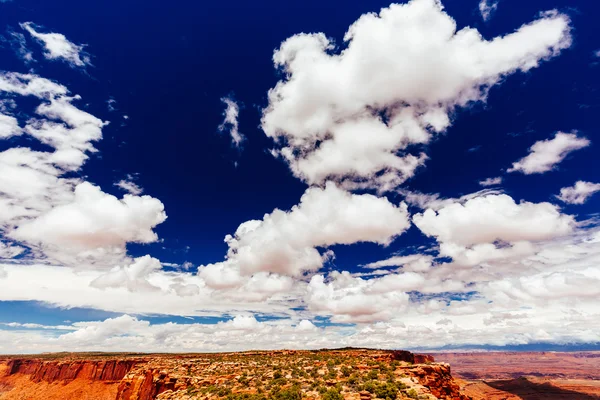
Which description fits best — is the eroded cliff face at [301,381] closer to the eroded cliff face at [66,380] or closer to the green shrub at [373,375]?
the green shrub at [373,375]

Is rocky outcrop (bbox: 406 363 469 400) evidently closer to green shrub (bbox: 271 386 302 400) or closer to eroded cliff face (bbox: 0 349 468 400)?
eroded cliff face (bbox: 0 349 468 400)

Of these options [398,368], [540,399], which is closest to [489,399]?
[540,399]

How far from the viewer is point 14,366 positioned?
155m

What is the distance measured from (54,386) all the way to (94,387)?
22.0 m

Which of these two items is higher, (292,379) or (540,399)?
(292,379)

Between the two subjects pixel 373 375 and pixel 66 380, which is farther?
pixel 66 380

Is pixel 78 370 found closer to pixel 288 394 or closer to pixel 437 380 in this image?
pixel 288 394

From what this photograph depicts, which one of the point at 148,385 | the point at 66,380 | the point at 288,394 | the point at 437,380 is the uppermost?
the point at 437,380

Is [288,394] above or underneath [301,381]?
underneath

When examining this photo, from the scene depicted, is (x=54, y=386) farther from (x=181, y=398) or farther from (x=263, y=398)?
(x=263, y=398)

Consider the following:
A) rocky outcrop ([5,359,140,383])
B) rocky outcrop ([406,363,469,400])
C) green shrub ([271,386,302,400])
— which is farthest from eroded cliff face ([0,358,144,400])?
rocky outcrop ([406,363,469,400])

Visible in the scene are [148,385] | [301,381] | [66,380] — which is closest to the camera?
[301,381]

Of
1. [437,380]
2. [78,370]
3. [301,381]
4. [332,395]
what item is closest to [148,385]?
[301,381]

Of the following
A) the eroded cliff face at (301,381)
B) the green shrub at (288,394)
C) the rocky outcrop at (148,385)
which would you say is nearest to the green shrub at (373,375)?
the eroded cliff face at (301,381)
